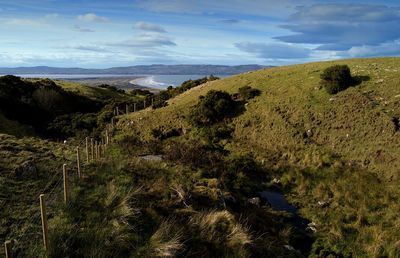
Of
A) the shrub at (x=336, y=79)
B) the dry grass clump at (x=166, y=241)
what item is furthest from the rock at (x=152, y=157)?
the shrub at (x=336, y=79)

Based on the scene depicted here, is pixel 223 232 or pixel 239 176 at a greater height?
pixel 223 232

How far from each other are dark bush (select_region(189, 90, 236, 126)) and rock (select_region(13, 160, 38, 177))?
1803 cm

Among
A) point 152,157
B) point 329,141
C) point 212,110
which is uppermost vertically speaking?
point 212,110

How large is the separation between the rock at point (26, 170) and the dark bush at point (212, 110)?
1803 centimetres

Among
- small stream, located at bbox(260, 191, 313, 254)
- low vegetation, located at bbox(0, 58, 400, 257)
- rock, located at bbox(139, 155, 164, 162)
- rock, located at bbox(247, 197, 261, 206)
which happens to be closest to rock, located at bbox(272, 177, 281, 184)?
low vegetation, located at bbox(0, 58, 400, 257)

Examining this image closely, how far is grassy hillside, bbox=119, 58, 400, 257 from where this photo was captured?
17.1 meters

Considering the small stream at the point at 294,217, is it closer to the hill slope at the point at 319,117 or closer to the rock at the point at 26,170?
the hill slope at the point at 319,117

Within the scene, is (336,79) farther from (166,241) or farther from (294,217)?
(166,241)

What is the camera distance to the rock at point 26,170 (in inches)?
602

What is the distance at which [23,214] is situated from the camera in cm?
1203

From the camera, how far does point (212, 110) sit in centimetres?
3328

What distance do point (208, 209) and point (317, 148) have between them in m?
13.7

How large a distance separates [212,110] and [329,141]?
10.5 metres

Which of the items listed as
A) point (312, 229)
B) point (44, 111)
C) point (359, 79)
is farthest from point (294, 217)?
point (44, 111)
